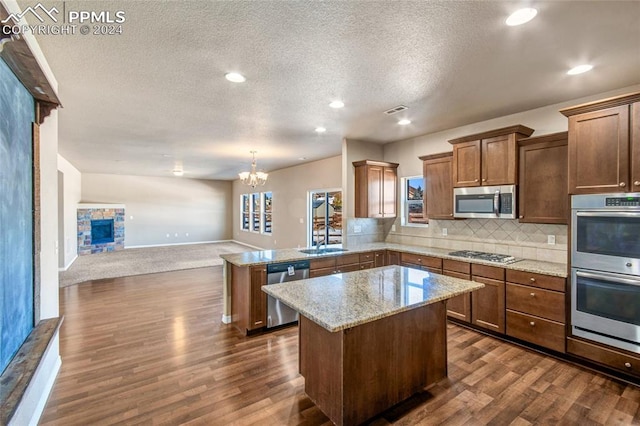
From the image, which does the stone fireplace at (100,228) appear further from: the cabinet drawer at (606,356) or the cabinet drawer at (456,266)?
the cabinet drawer at (606,356)

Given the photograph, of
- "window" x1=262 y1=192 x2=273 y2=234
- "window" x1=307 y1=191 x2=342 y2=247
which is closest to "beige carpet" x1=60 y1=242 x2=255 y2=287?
"window" x1=262 y1=192 x2=273 y2=234

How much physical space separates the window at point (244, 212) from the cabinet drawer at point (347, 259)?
771 cm

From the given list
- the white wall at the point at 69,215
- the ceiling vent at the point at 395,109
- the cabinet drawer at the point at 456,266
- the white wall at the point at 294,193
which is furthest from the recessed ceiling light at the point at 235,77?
the white wall at the point at 69,215

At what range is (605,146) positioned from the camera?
2.68 meters

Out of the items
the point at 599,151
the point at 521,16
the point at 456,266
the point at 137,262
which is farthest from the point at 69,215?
the point at 599,151

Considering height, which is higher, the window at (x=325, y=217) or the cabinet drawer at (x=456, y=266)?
the window at (x=325, y=217)

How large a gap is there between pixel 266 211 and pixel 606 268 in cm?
876

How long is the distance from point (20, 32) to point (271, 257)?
2947mm

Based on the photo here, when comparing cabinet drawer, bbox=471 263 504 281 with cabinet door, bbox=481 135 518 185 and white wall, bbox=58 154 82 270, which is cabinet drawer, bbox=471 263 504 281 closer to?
cabinet door, bbox=481 135 518 185

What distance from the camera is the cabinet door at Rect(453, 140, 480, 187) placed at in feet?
12.6

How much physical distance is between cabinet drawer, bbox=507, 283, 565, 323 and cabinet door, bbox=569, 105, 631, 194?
3.49ft

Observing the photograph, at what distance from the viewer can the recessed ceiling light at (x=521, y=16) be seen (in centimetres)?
180

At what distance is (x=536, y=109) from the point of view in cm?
357

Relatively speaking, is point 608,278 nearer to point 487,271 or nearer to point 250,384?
point 487,271
